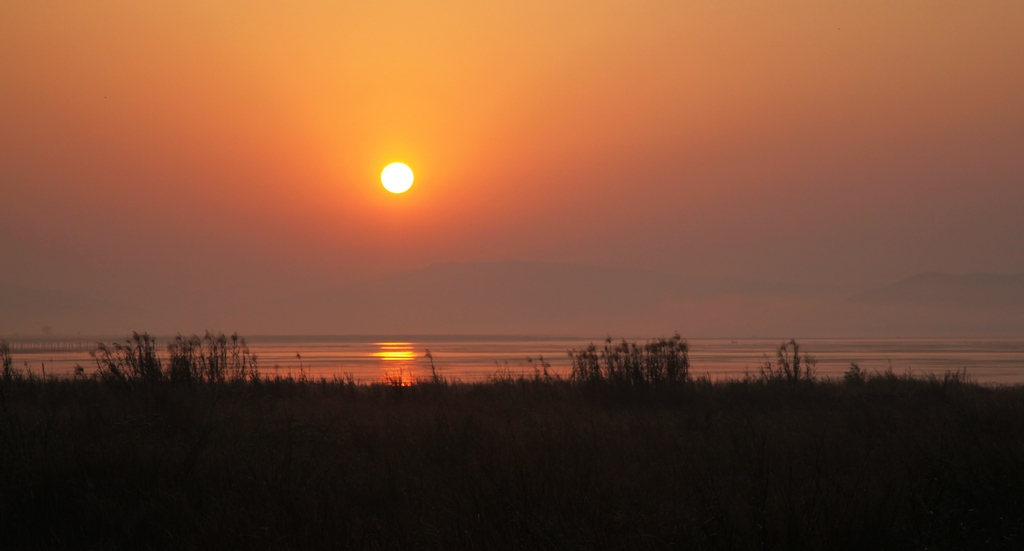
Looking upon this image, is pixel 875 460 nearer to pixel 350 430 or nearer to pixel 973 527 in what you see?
pixel 973 527

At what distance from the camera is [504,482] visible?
6348 mm

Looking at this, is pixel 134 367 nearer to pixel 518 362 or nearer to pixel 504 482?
pixel 504 482

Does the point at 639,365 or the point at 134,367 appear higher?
the point at 134,367

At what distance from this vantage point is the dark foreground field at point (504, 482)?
214 inches

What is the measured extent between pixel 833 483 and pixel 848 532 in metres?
2.05

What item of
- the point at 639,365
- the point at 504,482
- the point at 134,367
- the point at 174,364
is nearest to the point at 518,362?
the point at 639,365

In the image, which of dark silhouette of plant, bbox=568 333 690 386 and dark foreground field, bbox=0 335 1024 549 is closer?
dark foreground field, bbox=0 335 1024 549

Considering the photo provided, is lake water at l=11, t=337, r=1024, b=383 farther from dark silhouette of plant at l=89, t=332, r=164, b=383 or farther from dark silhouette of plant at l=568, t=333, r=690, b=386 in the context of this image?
dark silhouette of plant at l=568, t=333, r=690, b=386

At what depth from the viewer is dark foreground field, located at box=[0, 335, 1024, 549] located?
5.44m

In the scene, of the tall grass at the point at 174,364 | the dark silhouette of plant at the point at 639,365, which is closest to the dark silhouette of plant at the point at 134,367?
the tall grass at the point at 174,364

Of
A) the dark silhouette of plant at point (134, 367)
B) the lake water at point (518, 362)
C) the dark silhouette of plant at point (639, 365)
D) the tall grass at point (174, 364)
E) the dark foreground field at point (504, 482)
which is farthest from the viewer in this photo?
the lake water at point (518, 362)

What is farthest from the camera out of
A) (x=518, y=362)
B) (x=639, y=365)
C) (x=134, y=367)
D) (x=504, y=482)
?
(x=518, y=362)

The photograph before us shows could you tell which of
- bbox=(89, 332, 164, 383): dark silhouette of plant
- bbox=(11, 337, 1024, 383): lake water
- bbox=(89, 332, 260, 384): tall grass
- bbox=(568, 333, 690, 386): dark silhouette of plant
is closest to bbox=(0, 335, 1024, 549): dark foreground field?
bbox=(568, 333, 690, 386): dark silhouette of plant

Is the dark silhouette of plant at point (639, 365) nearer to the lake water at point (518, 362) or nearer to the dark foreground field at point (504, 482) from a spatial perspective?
the dark foreground field at point (504, 482)
